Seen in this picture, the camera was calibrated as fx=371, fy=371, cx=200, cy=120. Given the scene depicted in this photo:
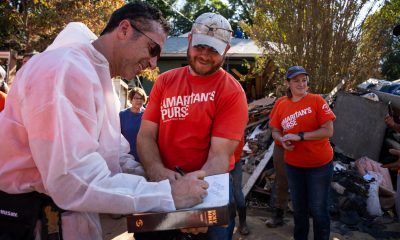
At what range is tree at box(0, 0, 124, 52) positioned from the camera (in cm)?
1014

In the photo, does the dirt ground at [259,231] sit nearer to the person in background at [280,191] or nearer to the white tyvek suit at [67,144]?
the person in background at [280,191]

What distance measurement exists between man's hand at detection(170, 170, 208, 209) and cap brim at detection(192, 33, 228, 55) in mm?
1011

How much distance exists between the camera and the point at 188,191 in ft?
5.13

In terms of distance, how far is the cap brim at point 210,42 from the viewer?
2354 mm

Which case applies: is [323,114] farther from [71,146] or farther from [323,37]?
[323,37]

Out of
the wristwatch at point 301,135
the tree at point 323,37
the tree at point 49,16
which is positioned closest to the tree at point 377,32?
the tree at point 323,37

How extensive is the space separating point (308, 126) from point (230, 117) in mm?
2036

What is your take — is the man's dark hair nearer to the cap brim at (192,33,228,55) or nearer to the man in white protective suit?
the man in white protective suit

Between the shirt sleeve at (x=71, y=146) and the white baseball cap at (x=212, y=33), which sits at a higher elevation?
the white baseball cap at (x=212, y=33)

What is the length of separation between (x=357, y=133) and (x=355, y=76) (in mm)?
2131

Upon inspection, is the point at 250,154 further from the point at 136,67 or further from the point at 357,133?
the point at 136,67

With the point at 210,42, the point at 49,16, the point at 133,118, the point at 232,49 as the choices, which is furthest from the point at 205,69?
the point at 232,49

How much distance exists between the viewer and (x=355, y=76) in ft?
28.2

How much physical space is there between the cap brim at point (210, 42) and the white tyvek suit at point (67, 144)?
0.94 metres
